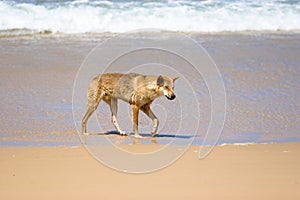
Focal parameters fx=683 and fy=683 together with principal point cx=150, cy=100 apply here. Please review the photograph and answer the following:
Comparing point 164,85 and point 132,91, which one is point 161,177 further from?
point 132,91

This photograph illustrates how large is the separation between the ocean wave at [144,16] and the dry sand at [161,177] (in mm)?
10563

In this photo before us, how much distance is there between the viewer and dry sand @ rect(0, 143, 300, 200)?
6059mm

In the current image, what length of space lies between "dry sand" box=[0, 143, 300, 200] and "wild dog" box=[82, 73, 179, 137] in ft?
4.16

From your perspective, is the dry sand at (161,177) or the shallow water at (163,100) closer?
the dry sand at (161,177)

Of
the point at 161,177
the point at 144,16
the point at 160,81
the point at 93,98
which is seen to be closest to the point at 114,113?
the point at 93,98

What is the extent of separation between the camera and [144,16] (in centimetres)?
1881

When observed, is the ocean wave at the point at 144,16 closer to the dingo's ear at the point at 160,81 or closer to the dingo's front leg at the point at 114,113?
the dingo's front leg at the point at 114,113

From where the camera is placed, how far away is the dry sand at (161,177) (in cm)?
606

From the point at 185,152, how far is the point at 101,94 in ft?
6.40

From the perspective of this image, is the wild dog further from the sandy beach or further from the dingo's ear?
the sandy beach

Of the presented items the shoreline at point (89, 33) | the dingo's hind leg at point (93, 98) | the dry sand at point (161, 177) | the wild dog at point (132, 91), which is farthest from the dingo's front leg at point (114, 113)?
the shoreline at point (89, 33)

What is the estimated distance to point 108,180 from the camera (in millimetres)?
6430

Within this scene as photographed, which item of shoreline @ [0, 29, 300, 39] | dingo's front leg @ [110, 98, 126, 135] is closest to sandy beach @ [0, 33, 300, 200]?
dingo's front leg @ [110, 98, 126, 135]

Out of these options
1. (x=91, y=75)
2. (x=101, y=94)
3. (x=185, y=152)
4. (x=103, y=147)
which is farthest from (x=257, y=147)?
(x=91, y=75)
